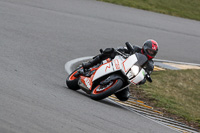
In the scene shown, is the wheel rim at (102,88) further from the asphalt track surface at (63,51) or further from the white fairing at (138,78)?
the white fairing at (138,78)

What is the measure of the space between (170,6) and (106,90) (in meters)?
13.1

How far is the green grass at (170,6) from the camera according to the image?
18180mm

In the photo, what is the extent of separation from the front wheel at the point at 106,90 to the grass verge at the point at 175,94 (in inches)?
55.7

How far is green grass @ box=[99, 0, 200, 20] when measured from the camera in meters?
18.2

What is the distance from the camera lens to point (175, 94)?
9547 mm

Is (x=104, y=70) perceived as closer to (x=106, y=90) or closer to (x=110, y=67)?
(x=110, y=67)

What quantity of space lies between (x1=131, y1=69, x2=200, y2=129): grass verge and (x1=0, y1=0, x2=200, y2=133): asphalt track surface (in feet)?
4.18

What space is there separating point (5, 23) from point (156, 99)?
533 cm

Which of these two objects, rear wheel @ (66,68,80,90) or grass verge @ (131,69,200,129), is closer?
rear wheel @ (66,68,80,90)

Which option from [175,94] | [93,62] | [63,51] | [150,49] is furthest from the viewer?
[63,51]

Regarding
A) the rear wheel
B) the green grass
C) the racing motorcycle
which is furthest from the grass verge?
the green grass

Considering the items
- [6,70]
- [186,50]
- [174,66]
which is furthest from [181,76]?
[6,70]

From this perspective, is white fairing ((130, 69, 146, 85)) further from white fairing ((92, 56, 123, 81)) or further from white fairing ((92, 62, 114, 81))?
white fairing ((92, 62, 114, 81))

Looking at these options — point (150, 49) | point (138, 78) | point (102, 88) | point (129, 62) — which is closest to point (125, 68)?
point (129, 62)
